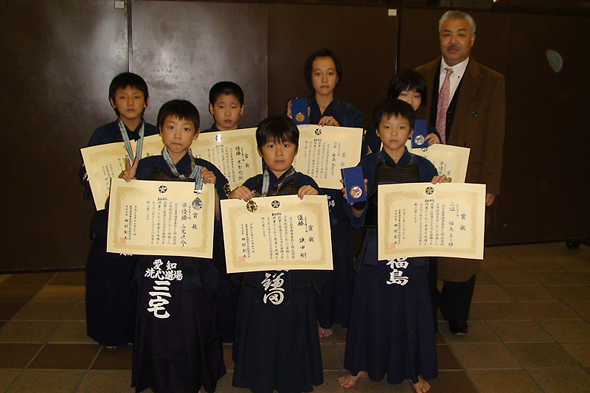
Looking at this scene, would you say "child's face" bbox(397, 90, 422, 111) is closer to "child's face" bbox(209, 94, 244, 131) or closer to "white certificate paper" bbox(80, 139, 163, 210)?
"child's face" bbox(209, 94, 244, 131)

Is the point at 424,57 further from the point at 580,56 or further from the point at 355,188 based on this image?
the point at 355,188

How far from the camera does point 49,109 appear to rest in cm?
369

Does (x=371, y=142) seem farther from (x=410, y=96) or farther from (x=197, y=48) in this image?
(x=197, y=48)

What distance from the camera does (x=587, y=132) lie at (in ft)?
14.6

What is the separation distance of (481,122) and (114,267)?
7.18 ft

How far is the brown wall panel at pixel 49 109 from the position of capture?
3580 mm

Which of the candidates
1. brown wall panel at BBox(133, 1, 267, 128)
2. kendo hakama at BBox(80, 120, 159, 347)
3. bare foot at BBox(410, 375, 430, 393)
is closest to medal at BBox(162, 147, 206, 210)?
kendo hakama at BBox(80, 120, 159, 347)

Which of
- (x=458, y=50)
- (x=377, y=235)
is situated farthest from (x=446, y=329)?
(x=458, y=50)

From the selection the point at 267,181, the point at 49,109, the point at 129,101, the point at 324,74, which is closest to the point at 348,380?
the point at 267,181

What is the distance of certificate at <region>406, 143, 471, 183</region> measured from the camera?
2551 mm

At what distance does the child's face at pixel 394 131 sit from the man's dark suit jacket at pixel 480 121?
0.68 metres

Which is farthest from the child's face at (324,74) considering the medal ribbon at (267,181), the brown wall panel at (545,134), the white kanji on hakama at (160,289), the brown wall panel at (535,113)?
the brown wall panel at (545,134)

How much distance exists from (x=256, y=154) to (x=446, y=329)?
1599 mm

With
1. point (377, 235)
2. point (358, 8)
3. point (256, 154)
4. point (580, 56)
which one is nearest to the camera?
point (377, 235)
